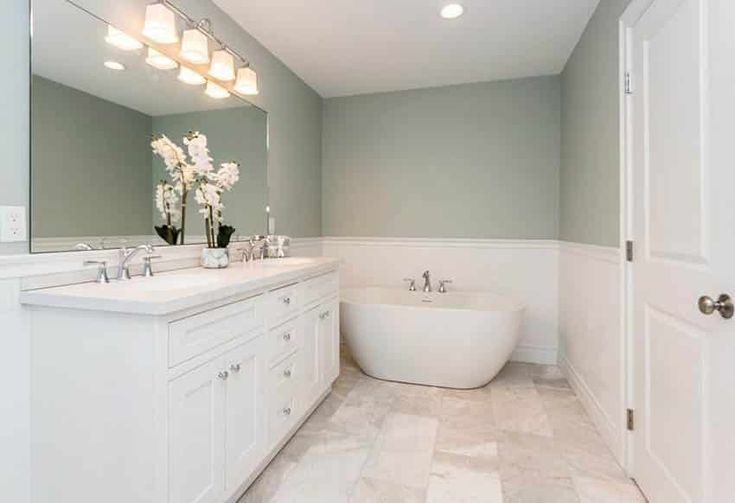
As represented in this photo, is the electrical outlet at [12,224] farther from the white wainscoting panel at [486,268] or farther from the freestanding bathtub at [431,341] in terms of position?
the white wainscoting panel at [486,268]

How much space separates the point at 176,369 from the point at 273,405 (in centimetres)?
70

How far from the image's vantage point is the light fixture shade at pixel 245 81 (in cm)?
241

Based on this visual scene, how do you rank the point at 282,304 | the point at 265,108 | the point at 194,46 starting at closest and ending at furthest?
1. the point at 282,304
2. the point at 194,46
3. the point at 265,108

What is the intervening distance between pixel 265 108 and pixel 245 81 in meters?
0.33

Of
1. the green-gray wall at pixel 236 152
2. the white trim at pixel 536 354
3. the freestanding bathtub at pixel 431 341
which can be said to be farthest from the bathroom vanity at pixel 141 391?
the white trim at pixel 536 354

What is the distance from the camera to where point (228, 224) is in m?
2.39

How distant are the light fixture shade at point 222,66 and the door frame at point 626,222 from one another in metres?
2.02

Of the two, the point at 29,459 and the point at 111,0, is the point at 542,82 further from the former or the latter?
the point at 29,459

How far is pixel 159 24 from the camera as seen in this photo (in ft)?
5.91

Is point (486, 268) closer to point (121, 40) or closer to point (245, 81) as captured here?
point (245, 81)

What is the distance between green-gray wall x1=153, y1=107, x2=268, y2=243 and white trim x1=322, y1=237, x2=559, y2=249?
1.13 metres

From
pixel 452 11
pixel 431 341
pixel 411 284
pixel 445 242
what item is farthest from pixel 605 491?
pixel 452 11

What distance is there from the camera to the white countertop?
1118 millimetres

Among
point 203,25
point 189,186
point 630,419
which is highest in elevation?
point 203,25
